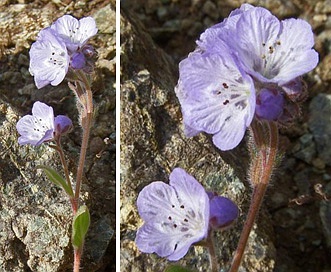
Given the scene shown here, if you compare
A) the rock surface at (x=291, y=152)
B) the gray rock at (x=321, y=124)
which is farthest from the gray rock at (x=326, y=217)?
the gray rock at (x=321, y=124)

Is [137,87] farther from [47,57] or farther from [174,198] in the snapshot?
[174,198]

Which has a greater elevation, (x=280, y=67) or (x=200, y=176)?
(x=280, y=67)

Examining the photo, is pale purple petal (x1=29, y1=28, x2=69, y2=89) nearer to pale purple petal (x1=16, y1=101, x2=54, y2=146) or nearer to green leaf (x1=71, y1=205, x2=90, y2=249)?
pale purple petal (x1=16, y1=101, x2=54, y2=146)

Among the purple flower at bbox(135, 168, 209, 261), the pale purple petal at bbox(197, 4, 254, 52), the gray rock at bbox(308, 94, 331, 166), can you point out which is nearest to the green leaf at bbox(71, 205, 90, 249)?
the purple flower at bbox(135, 168, 209, 261)

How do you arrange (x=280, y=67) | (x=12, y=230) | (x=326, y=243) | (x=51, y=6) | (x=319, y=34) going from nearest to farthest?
(x=280, y=67), (x=12, y=230), (x=326, y=243), (x=51, y=6), (x=319, y=34)

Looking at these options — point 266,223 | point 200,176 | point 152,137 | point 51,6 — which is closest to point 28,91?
point 51,6

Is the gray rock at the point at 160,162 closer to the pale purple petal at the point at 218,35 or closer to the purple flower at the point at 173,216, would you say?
the purple flower at the point at 173,216

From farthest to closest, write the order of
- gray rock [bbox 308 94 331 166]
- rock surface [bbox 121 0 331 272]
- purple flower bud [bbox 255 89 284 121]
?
gray rock [bbox 308 94 331 166]
rock surface [bbox 121 0 331 272]
purple flower bud [bbox 255 89 284 121]
